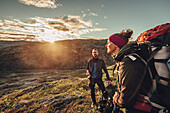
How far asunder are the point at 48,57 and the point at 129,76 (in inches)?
1195

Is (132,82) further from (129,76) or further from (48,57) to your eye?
(48,57)

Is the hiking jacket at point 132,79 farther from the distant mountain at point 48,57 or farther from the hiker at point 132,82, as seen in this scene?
the distant mountain at point 48,57

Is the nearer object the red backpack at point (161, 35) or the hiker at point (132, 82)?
the hiker at point (132, 82)

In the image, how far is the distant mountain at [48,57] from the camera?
85.9ft

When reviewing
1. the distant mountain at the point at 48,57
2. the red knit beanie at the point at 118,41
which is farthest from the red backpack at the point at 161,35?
the distant mountain at the point at 48,57

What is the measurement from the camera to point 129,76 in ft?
5.01

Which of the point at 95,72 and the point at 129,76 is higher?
the point at 129,76

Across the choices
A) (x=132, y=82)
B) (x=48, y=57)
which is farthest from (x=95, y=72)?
(x=48, y=57)

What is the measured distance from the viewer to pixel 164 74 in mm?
1354

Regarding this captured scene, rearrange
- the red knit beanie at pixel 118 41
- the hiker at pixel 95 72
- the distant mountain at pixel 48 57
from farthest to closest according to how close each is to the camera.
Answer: the distant mountain at pixel 48 57, the hiker at pixel 95 72, the red knit beanie at pixel 118 41

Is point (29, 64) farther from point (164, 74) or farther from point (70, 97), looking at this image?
point (164, 74)

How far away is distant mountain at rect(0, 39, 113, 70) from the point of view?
26.2 m

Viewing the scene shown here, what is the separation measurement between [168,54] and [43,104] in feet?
22.7

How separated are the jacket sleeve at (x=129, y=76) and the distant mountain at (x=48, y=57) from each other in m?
24.5
